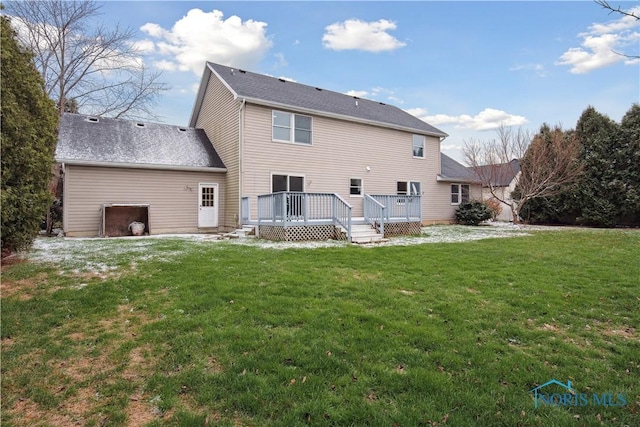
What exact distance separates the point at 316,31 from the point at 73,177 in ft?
34.9

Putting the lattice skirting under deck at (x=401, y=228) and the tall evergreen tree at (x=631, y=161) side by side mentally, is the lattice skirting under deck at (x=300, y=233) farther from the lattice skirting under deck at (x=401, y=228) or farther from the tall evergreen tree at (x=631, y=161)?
the tall evergreen tree at (x=631, y=161)

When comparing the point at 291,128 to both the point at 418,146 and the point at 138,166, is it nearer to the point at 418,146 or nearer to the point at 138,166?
the point at 138,166

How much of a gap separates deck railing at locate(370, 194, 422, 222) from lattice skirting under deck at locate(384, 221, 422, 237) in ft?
0.50

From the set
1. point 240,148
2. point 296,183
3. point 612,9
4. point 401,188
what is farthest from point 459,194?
point 612,9

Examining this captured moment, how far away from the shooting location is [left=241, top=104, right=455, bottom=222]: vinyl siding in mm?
12727

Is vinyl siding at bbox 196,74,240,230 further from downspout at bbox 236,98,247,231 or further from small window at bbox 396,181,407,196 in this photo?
small window at bbox 396,181,407,196

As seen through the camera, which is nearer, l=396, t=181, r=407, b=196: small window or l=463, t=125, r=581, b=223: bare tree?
l=396, t=181, r=407, b=196: small window

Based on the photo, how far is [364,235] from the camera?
10.7 meters

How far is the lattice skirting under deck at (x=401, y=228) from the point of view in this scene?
12.2m

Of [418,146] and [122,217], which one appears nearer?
[122,217]

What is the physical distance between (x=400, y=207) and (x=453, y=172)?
29.2 feet

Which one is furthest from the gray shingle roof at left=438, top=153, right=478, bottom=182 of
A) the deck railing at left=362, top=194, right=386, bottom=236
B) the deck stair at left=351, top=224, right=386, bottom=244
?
the deck stair at left=351, top=224, right=386, bottom=244

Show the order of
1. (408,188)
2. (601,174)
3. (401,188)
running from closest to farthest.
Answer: (401,188) < (408,188) < (601,174)

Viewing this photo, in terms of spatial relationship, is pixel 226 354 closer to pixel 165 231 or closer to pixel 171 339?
pixel 171 339
